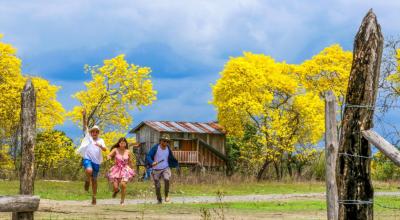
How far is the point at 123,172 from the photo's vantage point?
65.0ft

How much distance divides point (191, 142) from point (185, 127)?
1356 mm

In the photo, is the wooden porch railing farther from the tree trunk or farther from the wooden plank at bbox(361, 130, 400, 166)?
the wooden plank at bbox(361, 130, 400, 166)

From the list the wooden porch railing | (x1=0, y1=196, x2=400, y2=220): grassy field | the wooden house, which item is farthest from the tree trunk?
(x1=0, y1=196, x2=400, y2=220): grassy field

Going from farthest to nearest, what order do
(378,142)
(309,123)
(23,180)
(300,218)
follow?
(309,123), (300,218), (23,180), (378,142)

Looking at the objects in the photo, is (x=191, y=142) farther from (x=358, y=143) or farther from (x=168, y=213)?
(x=358, y=143)

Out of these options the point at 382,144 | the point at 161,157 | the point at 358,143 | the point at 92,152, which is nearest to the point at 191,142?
the point at 161,157

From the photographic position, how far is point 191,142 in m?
58.0

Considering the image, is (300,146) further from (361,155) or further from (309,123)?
(361,155)

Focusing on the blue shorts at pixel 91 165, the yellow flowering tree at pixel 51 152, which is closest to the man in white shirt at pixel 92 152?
the blue shorts at pixel 91 165

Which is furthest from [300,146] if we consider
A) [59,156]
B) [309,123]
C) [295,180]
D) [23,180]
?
[23,180]

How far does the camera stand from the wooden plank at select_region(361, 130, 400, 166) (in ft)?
26.9

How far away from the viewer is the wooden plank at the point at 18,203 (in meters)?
10.1

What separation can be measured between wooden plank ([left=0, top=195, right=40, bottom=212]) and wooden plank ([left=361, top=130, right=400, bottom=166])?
5076mm

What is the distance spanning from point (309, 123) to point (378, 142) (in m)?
45.4
